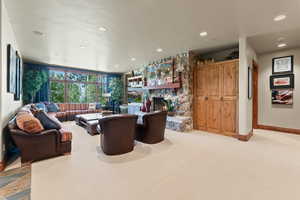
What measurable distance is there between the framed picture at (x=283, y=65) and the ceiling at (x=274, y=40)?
355 mm

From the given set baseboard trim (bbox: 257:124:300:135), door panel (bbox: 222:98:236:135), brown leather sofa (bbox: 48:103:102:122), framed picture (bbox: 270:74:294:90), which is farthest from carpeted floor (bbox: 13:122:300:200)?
brown leather sofa (bbox: 48:103:102:122)

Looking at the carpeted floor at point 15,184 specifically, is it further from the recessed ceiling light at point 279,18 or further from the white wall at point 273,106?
the white wall at point 273,106

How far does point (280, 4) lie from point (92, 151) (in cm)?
433

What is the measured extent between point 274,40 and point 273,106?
2.23m

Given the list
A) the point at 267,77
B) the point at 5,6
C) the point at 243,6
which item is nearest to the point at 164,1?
the point at 243,6

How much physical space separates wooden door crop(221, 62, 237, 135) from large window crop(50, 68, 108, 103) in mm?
6827

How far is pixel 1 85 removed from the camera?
7.64 ft

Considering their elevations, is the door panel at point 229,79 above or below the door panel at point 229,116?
above

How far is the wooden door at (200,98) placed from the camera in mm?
4930

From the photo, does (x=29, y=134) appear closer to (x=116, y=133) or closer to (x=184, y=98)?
(x=116, y=133)

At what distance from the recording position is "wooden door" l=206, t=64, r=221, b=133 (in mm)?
4582

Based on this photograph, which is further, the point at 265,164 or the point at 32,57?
the point at 32,57

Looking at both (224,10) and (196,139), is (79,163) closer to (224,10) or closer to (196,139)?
(196,139)

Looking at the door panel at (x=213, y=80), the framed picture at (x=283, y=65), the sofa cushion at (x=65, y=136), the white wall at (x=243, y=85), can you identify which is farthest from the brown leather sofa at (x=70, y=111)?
the framed picture at (x=283, y=65)
